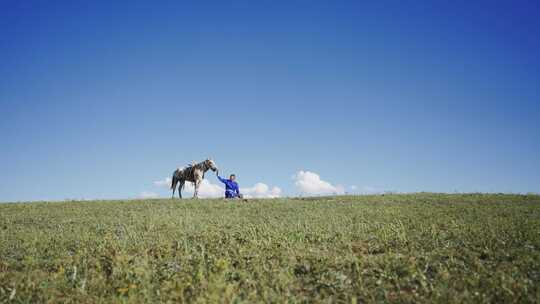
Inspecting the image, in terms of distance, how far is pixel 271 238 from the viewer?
33.8 ft

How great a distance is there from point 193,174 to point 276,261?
69.3 ft

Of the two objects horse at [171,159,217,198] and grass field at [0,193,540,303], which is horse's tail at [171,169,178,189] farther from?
grass field at [0,193,540,303]

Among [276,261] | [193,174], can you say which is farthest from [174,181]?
[276,261]

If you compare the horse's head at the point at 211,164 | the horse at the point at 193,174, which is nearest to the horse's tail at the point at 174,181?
the horse at the point at 193,174

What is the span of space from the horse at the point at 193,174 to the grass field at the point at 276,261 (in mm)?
13782

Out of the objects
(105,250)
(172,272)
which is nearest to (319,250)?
(172,272)

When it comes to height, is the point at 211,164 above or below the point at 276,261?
above

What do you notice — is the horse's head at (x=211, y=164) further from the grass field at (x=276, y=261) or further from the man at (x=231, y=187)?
the grass field at (x=276, y=261)

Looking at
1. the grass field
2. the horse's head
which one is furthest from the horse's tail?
the grass field

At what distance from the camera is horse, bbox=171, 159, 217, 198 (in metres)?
27.7

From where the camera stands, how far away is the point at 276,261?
812cm

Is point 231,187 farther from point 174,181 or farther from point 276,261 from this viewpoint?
point 276,261

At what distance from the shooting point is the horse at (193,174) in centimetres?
2769

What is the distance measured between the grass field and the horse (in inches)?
543
